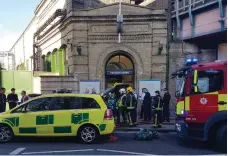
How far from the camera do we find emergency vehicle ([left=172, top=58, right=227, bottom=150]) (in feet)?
24.2

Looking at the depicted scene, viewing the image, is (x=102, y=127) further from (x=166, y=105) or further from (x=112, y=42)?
(x=112, y=42)

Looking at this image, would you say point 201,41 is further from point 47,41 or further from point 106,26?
point 47,41

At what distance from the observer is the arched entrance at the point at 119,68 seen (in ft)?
51.6

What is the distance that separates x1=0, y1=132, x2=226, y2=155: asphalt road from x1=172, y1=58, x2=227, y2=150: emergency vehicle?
480 millimetres

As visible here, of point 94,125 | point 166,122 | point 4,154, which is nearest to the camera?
point 4,154

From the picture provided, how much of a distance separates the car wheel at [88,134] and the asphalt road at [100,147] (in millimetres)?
227

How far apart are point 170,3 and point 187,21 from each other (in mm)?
1472

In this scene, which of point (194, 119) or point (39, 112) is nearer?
point (194, 119)

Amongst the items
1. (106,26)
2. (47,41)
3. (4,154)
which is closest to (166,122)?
(106,26)

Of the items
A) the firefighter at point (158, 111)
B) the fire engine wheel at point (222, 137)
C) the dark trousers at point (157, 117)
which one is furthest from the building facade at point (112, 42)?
the fire engine wheel at point (222, 137)

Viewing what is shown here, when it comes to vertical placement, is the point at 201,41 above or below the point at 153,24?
below

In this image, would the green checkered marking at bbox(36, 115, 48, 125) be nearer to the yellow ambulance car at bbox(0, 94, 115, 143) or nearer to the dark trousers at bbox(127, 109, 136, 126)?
the yellow ambulance car at bbox(0, 94, 115, 143)

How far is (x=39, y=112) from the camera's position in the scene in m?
8.55

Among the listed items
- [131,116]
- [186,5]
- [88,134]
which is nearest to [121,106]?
[131,116]
